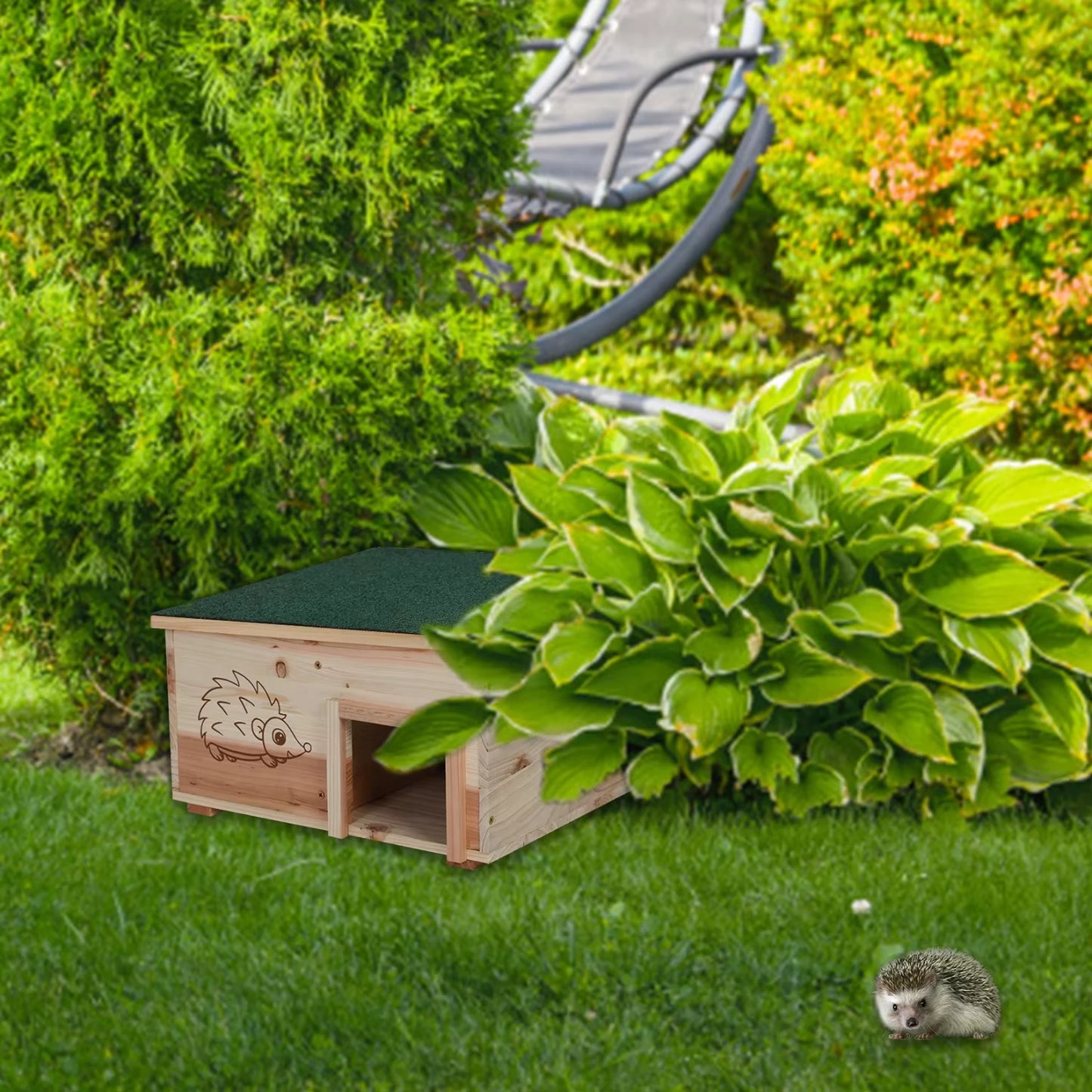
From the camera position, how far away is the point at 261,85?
12.8 ft

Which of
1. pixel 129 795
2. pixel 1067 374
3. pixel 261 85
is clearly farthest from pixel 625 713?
pixel 1067 374

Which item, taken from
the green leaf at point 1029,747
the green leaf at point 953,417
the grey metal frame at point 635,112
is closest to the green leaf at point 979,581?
the green leaf at point 1029,747

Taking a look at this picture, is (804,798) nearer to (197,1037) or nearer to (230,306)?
(197,1037)

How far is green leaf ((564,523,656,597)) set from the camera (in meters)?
3.72

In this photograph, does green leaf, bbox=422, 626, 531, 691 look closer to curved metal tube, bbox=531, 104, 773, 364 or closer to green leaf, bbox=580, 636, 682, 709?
green leaf, bbox=580, 636, 682, 709

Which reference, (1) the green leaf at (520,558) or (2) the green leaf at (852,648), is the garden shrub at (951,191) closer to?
(2) the green leaf at (852,648)

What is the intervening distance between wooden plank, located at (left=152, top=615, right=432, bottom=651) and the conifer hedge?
10.3 inches

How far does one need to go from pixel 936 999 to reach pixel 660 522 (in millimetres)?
1487

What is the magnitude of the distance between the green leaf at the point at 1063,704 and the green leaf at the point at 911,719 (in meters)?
0.32

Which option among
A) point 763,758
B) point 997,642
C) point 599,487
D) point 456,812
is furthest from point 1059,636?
point 456,812

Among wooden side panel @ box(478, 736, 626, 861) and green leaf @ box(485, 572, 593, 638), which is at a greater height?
green leaf @ box(485, 572, 593, 638)

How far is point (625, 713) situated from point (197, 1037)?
151cm

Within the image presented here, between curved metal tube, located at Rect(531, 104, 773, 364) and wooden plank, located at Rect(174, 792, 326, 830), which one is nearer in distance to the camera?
wooden plank, located at Rect(174, 792, 326, 830)

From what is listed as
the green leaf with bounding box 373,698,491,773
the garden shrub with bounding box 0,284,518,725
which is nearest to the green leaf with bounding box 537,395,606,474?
the garden shrub with bounding box 0,284,518,725
